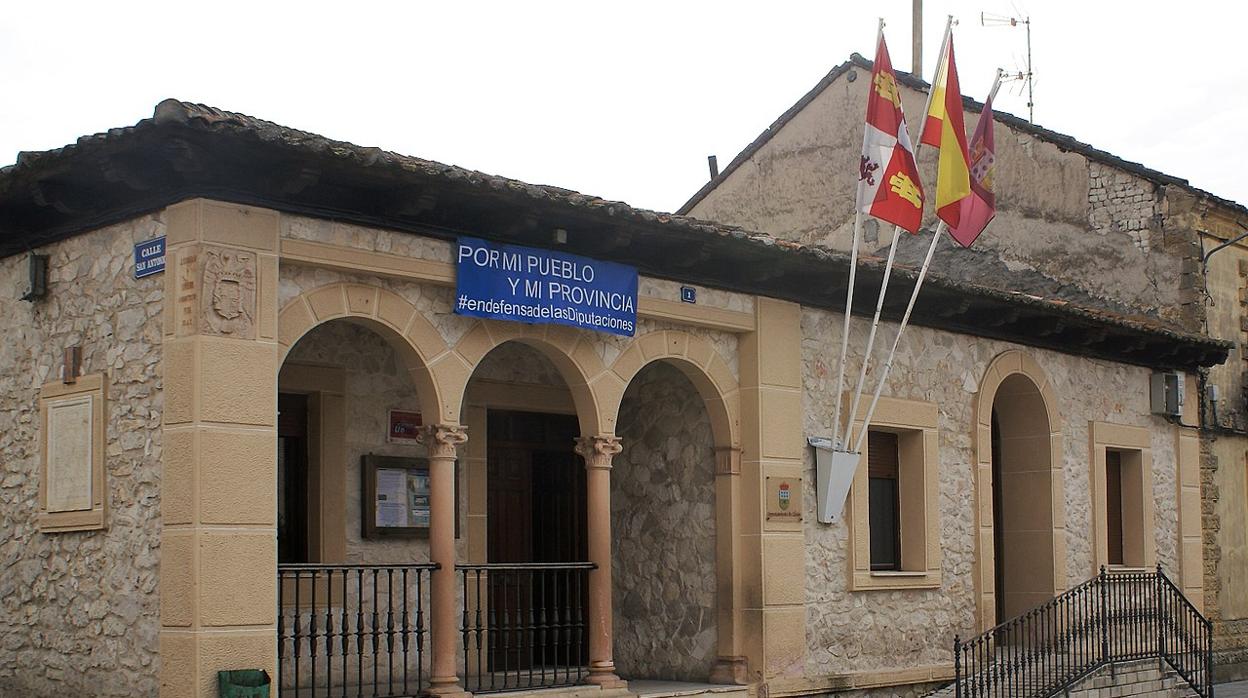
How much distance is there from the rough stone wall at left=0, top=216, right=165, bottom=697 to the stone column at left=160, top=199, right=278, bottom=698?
8.5 inches

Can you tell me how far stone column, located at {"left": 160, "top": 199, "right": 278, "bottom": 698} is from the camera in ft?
28.3

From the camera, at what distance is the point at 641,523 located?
42.7 ft

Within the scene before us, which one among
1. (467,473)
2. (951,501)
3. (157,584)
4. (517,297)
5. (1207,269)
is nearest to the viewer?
Answer: (157,584)

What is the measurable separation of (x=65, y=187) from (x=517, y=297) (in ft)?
9.79

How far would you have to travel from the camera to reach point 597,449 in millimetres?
11281

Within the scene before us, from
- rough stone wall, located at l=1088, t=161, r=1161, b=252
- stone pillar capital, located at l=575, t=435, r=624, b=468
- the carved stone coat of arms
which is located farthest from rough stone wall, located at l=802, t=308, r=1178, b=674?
the carved stone coat of arms

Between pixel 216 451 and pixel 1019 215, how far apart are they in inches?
513

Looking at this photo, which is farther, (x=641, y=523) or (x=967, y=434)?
(x=967, y=434)

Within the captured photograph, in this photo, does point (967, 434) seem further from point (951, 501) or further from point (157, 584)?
point (157, 584)

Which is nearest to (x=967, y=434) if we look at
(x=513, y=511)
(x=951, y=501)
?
(x=951, y=501)

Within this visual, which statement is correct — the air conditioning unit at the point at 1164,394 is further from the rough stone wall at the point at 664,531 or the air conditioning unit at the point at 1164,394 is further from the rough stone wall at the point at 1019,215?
the rough stone wall at the point at 664,531

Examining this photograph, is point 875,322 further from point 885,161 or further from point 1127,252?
point 1127,252

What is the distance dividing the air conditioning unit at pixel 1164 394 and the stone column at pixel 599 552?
333 inches

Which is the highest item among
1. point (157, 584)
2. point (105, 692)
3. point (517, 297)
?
point (517, 297)
